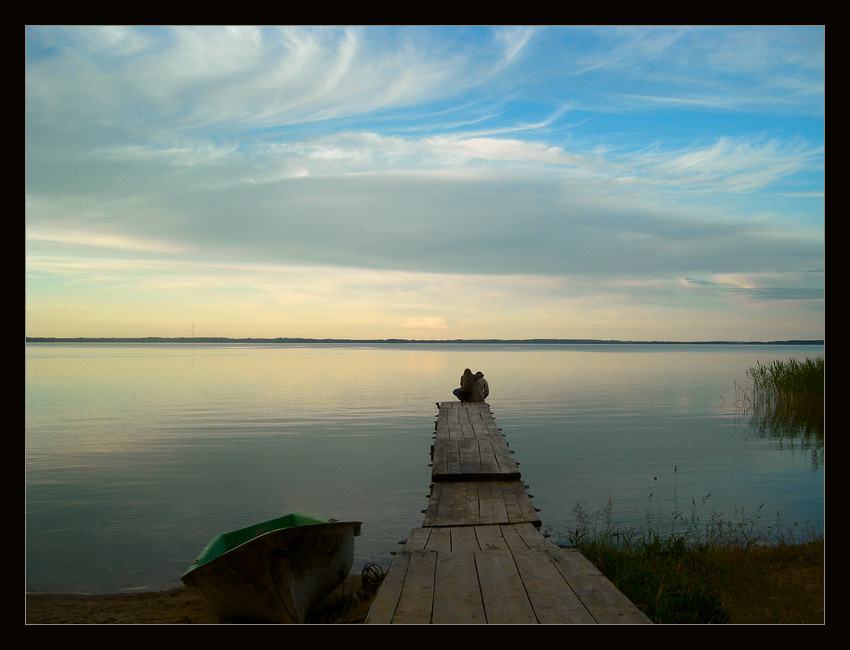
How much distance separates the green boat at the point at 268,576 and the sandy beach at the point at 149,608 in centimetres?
50

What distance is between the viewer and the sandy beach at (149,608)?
782 cm

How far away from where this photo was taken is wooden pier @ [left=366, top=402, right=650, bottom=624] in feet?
15.5

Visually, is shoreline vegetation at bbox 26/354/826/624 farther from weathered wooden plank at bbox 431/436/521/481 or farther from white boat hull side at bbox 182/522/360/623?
weathered wooden plank at bbox 431/436/521/481

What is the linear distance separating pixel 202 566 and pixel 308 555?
1151 millimetres

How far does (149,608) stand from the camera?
8320 millimetres

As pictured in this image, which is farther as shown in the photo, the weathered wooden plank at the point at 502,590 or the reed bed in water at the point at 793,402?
the reed bed in water at the point at 793,402

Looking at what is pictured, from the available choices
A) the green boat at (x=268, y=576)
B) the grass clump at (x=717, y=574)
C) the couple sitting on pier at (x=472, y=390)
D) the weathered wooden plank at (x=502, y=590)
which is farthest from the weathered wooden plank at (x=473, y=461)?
the couple sitting on pier at (x=472, y=390)

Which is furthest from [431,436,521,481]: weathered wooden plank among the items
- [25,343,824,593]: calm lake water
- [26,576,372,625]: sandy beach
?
[26,576,372,625]: sandy beach

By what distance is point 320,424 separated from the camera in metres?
23.1

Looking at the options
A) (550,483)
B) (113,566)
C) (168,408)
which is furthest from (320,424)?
(113,566)

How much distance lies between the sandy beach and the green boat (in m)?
0.50

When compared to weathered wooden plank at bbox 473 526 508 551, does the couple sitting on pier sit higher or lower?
higher

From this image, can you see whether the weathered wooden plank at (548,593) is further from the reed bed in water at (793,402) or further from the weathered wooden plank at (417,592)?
the reed bed in water at (793,402)
